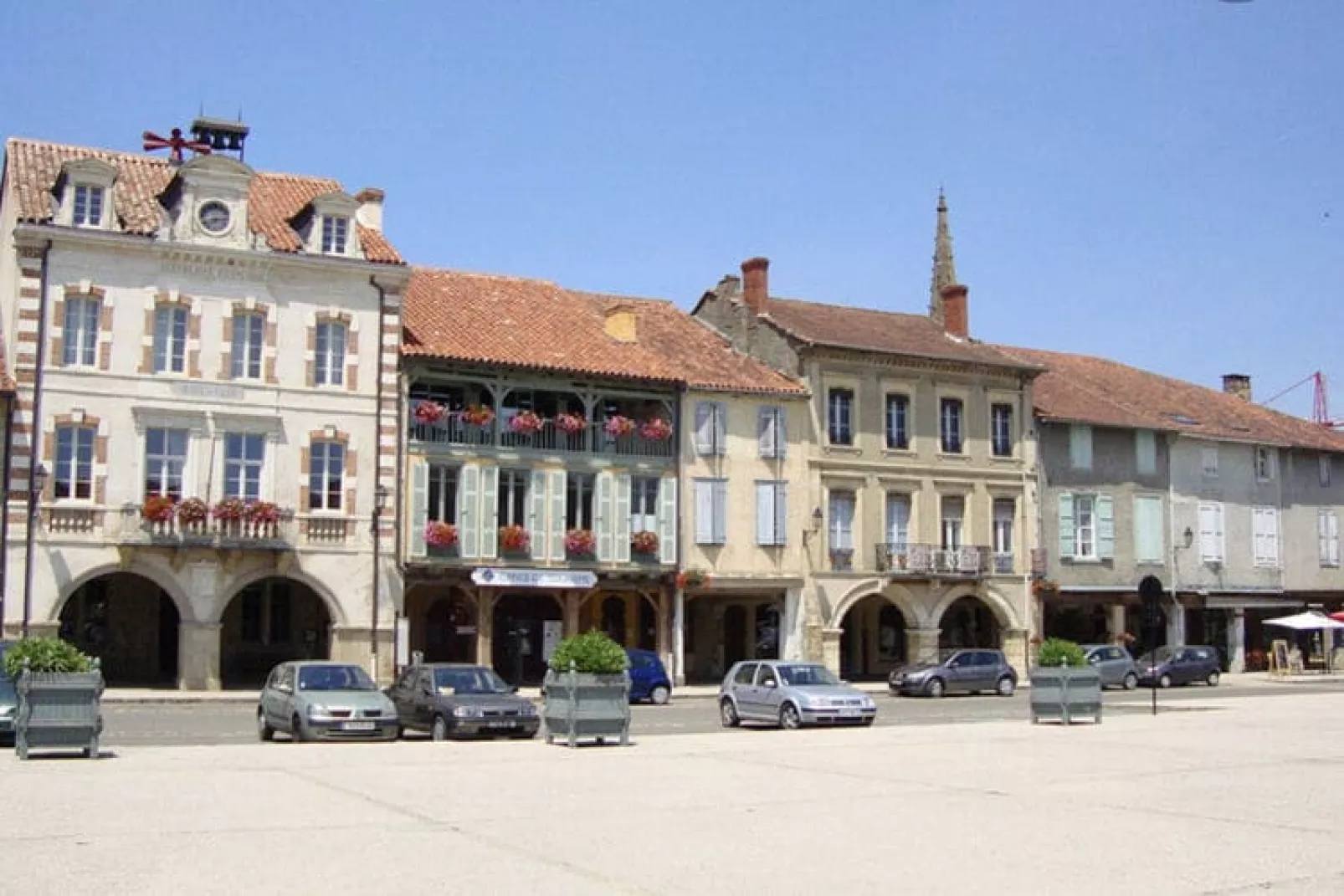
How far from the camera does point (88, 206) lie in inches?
1436

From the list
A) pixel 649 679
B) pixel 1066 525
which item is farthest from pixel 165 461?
pixel 1066 525

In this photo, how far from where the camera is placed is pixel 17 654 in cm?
1950

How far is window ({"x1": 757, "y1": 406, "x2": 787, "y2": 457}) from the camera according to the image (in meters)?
44.8

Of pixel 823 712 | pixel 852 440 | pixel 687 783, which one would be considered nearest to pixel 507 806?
pixel 687 783

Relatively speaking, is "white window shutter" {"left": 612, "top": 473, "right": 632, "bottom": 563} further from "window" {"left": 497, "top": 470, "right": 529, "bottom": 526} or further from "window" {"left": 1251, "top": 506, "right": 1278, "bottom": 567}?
"window" {"left": 1251, "top": 506, "right": 1278, "bottom": 567}

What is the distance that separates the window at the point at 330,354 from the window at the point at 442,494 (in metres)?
3.24

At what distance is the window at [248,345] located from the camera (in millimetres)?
37656

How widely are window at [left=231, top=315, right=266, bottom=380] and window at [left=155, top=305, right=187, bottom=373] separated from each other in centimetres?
117

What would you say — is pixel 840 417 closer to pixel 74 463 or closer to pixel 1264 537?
pixel 1264 537

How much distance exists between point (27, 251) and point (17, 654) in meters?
18.6

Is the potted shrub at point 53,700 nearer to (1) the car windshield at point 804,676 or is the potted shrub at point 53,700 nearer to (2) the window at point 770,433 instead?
(1) the car windshield at point 804,676

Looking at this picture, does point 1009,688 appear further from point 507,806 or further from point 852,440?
point 507,806

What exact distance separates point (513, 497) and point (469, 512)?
1464 millimetres

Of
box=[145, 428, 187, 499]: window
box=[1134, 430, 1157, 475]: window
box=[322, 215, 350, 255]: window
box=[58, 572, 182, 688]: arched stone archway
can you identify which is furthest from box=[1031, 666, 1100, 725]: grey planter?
box=[1134, 430, 1157, 475]: window
